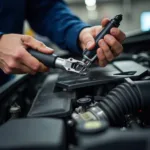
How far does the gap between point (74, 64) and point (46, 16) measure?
0.63m

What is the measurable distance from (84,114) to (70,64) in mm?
205

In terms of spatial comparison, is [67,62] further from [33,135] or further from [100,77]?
[33,135]

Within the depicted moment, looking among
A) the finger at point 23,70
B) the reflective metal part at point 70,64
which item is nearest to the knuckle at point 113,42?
the reflective metal part at point 70,64

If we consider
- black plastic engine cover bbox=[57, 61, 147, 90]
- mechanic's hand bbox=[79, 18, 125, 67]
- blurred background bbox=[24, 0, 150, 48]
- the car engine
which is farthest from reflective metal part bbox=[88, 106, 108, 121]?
blurred background bbox=[24, 0, 150, 48]

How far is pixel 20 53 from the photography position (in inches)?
27.9

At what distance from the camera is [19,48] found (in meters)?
0.71

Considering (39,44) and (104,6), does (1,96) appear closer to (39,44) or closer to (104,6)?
(39,44)

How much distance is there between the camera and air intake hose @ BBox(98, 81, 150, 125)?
0.56 m

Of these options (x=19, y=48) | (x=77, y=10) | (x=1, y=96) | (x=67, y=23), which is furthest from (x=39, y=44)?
(x=77, y=10)

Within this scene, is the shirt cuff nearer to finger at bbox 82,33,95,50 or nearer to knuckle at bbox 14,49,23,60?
finger at bbox 82,33,95,50

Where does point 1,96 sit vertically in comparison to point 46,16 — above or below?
below

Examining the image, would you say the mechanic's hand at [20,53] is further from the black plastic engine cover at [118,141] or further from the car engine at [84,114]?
the black plastic engine cover at [118,141]

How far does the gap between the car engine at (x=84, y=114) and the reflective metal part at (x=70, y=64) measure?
1.2 inches

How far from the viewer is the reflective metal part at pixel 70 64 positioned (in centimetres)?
69
